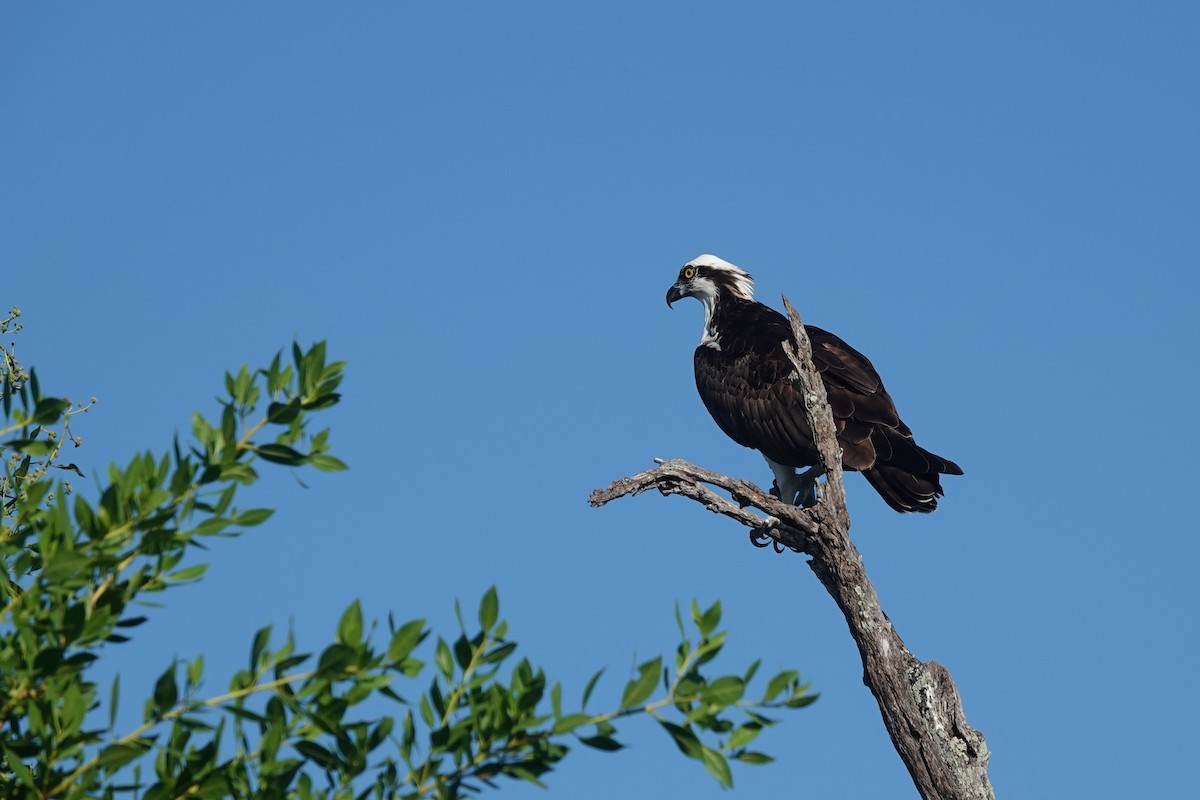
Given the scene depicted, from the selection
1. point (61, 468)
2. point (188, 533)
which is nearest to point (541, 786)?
point (188, 533)

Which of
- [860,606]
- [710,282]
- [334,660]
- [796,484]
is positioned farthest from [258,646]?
[710,282]

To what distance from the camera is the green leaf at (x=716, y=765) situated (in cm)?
300

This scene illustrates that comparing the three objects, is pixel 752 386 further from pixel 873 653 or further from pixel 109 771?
pixel 109 771

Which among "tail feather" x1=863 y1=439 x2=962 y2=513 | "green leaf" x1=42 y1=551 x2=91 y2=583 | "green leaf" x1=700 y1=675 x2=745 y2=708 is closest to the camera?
"green leaf" x1=42 y1=551 x2=91 y2=583

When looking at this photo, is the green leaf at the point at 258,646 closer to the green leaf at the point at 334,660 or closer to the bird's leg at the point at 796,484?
the green leaf at the point at 334,660

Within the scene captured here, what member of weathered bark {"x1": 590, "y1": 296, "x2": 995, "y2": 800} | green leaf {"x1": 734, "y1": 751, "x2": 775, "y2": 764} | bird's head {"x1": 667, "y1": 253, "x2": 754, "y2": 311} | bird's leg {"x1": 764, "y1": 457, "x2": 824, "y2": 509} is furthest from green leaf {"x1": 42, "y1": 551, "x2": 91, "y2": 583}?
bird's head {"x1": 667, "y1": 253, "x2": 754, "y2": 311}

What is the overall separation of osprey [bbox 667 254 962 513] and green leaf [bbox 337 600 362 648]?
691 centimetres

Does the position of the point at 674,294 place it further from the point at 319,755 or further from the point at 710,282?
the point at 319,755

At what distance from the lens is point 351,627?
298 cm

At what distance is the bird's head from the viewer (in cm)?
1276

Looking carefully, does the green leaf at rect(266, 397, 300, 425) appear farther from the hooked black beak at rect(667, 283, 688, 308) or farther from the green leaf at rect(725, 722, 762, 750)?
the hooked black beak at rect(667, 283, 688, 308)

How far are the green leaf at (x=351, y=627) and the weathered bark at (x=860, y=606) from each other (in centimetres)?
559

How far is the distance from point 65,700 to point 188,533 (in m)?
0.52

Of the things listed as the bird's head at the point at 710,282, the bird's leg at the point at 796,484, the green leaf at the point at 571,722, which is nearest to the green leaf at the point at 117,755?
the green leaf at the point at 571,722
